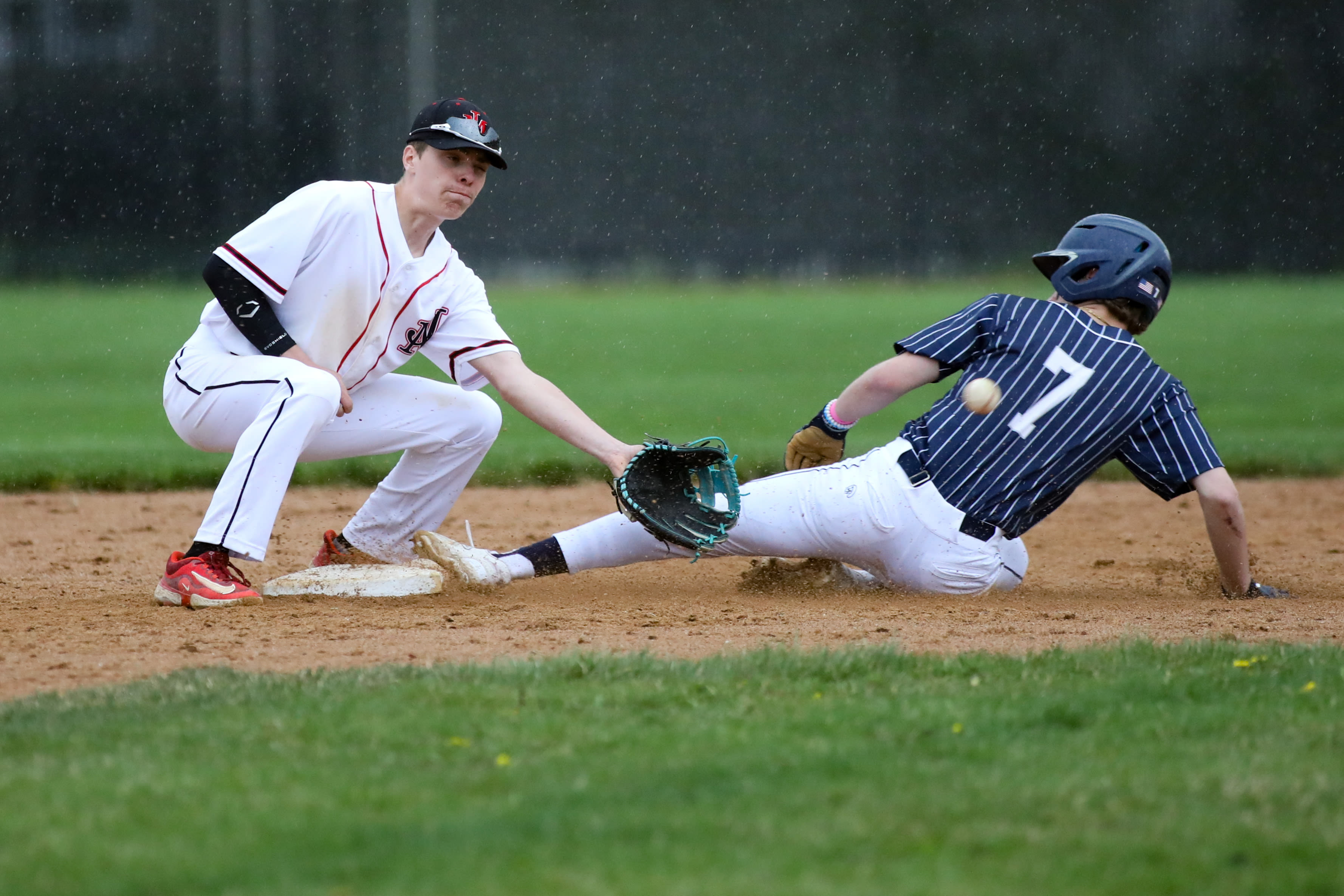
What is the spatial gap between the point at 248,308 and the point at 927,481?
6.06 ft

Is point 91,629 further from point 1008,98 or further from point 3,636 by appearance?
point 1008,98

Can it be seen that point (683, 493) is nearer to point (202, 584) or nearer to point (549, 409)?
point (549, 409)

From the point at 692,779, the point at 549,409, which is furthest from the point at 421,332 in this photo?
the point at 692,779

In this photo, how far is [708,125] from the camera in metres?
22.1

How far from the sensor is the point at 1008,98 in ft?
71.5

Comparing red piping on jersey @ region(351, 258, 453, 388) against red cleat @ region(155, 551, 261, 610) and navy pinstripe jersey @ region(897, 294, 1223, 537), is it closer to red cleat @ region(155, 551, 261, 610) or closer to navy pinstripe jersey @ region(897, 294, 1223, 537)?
red cleat @ region(155, 551, 261, 610)

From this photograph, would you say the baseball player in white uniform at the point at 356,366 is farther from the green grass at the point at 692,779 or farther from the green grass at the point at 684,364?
the green grass at the point at 684,364

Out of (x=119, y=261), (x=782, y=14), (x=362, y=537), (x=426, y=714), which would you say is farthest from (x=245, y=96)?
→ (x=426, y=714)

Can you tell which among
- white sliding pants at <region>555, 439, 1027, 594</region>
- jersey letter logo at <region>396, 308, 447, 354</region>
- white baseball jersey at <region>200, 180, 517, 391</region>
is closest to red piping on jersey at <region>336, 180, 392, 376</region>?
white baseball jersey at <region>200, 180, 517, 391</region>

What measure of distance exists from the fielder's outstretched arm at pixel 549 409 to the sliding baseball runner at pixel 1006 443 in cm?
28

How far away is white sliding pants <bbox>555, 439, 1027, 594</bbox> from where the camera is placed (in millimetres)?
3625

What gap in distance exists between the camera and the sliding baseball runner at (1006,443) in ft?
11.6

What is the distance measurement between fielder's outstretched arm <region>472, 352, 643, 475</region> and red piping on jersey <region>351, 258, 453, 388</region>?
0.82 ft

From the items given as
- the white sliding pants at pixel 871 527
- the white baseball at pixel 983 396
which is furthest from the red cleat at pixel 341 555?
the white baseball at pixel 983 396
